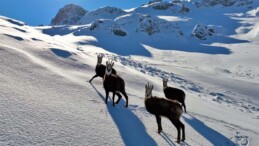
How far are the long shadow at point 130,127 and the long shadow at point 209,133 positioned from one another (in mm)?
2173

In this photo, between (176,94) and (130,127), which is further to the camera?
(176,94)

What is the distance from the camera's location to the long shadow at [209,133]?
9836mm

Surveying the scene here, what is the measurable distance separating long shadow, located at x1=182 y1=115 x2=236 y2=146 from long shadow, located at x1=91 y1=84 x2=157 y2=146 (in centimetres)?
217

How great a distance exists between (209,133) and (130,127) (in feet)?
9.91

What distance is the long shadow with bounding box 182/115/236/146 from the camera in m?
9.84

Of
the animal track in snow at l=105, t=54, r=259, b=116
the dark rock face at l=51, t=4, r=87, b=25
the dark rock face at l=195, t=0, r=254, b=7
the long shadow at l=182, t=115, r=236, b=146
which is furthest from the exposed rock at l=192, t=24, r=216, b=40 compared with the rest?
the dark rock face at l=51, t=4, r=87, b=25

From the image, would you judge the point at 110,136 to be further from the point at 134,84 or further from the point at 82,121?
the point at 134,84

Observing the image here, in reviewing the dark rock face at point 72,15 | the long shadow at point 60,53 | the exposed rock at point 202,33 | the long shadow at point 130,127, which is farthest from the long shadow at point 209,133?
the dark rock face at point 72,15

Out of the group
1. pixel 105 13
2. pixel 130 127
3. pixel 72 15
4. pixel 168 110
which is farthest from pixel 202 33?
pixel 72 15

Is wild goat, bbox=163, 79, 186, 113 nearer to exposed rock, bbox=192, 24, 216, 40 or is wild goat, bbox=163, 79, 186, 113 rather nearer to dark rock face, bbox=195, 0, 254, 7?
exposed rock, bbox=192, 24, 216, 40

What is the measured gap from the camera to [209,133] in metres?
10.3

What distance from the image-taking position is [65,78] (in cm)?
1162

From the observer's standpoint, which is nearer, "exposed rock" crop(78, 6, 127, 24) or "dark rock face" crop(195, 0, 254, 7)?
"exposed rock" crop(78, 6, 127, 24)

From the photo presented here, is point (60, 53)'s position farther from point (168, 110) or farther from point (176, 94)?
point (168, 110)
